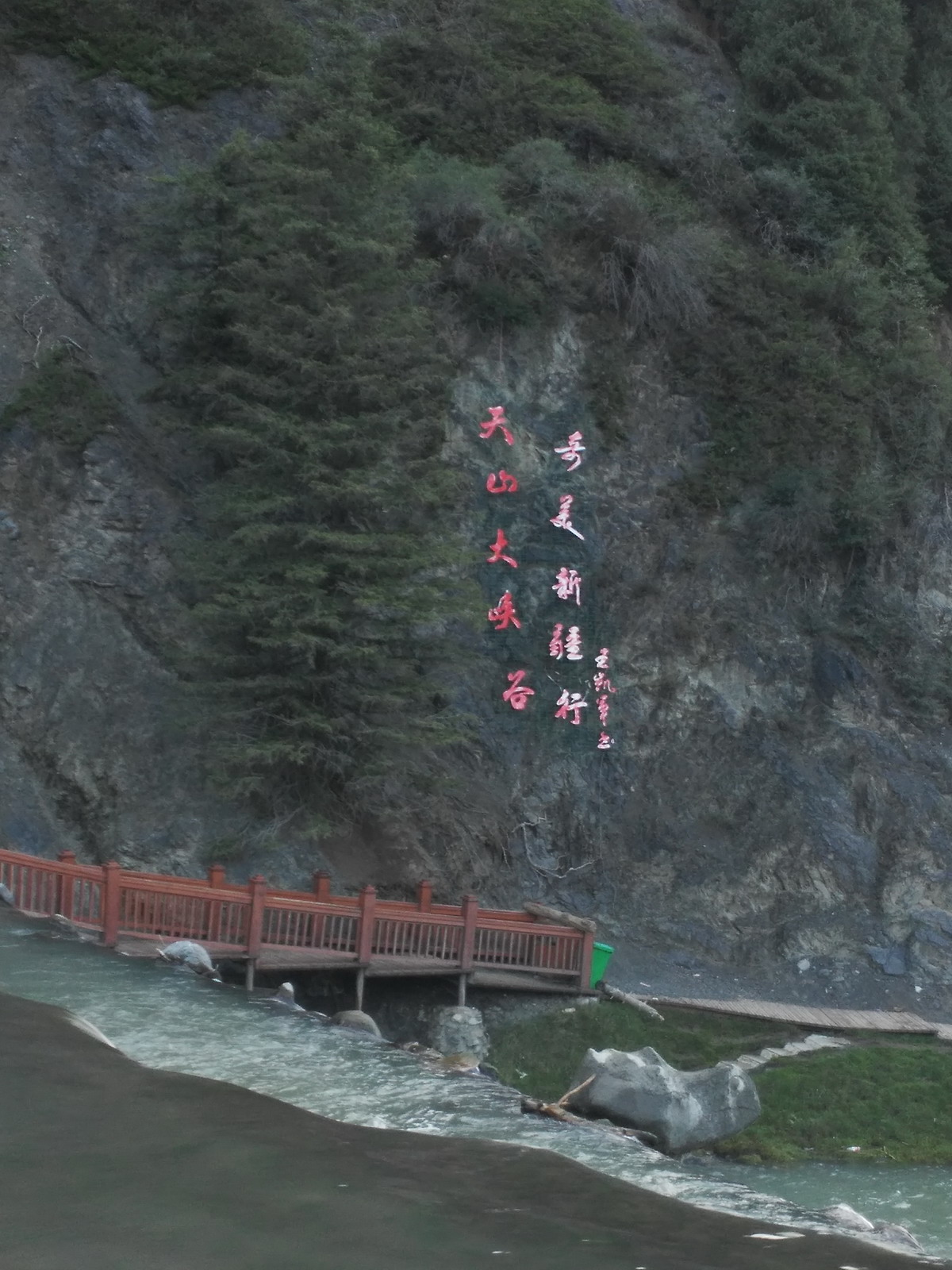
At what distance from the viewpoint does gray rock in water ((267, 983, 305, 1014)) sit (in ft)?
35.7

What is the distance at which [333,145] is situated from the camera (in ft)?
54.1

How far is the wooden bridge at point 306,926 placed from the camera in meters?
12.3

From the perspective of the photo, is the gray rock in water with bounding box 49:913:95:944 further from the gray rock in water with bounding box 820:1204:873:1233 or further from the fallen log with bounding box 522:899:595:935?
the gray rock in water with bounding box 820:1204:873:1233

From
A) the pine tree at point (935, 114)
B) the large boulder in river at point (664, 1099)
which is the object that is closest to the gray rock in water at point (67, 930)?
the large boulder in river at point (664, 1099)

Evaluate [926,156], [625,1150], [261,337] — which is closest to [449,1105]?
[625,1150]

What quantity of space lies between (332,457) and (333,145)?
12.6 feet

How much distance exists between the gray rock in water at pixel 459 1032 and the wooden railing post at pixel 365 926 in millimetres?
1307

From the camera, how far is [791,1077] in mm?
15180
